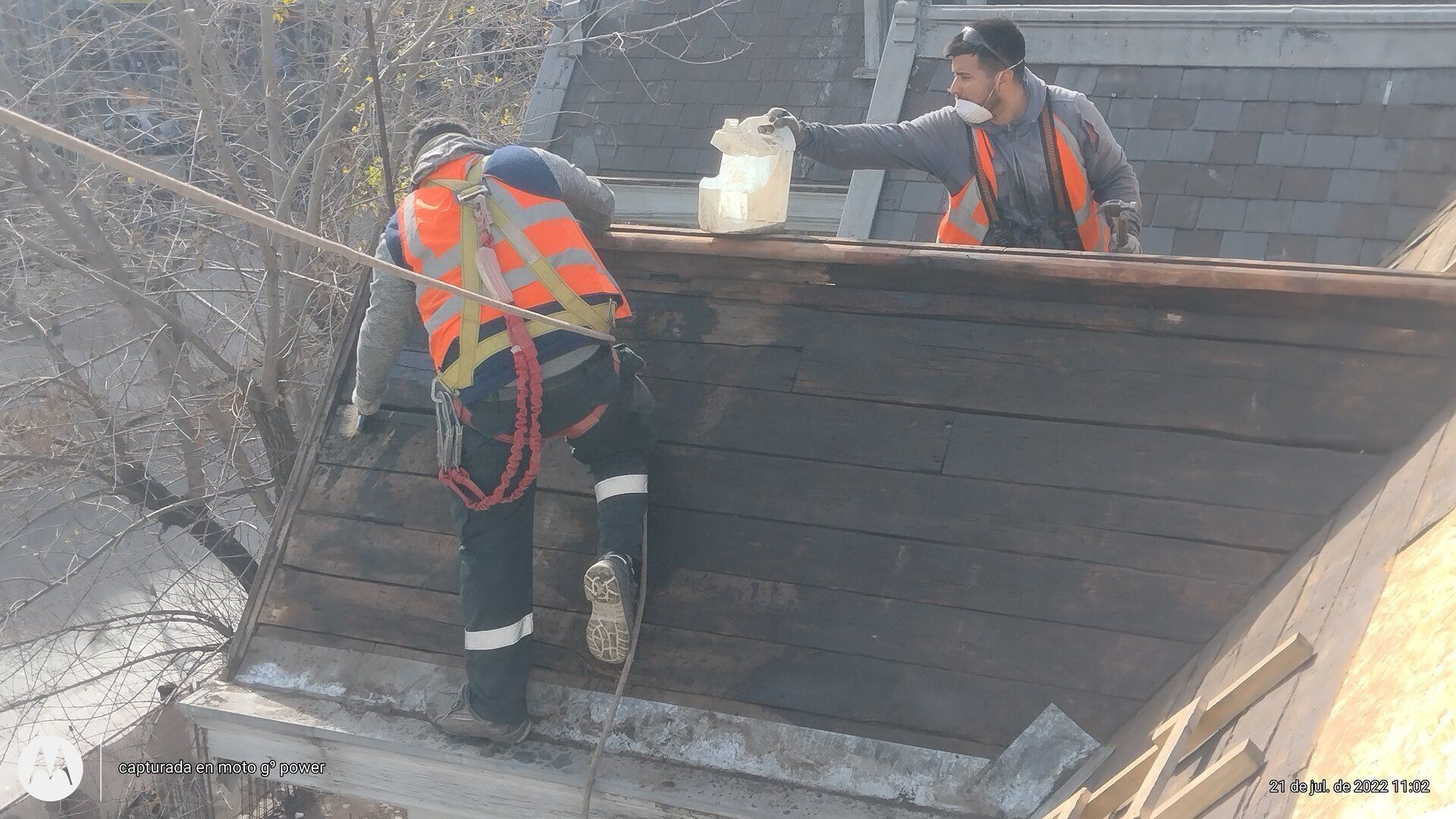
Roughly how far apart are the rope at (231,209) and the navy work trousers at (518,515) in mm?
189

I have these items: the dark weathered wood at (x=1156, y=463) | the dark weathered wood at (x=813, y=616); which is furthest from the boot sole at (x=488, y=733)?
the dark weathered wood at (x=1156, y=463)

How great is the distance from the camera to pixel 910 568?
3.06 meters

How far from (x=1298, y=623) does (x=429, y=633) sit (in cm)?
248

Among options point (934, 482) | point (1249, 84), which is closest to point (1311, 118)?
point (1249, 84)

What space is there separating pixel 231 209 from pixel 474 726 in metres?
1.62

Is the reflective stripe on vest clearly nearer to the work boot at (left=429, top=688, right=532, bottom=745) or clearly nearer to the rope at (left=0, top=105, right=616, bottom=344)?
the rope at (left=0, top=105, right=616, bottom=344)

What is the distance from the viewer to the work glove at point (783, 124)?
12.6 ft

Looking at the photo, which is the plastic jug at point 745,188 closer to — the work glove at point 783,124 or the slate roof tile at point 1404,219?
the work glove at point 783,124

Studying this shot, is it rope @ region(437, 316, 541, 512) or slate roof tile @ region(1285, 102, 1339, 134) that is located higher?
slate roof tile @ region(1285, 102, 1339, 134)

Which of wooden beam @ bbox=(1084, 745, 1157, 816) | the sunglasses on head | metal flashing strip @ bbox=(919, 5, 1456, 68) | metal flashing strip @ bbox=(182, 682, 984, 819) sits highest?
metal flashing strip @ bbox=(919, 5, 1456, 68)

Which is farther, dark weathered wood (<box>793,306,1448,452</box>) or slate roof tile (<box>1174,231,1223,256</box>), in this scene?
slate roof tile (<box>1174,231,1223,256</box>)

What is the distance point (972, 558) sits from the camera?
3010mm

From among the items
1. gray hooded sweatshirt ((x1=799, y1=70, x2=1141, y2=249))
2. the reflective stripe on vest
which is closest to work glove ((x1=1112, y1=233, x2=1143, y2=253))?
gray hooded sweatshirt ((x1=799, y1=70, x2=1141, y2=249))

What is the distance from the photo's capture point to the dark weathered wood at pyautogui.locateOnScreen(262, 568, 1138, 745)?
2.79 m
